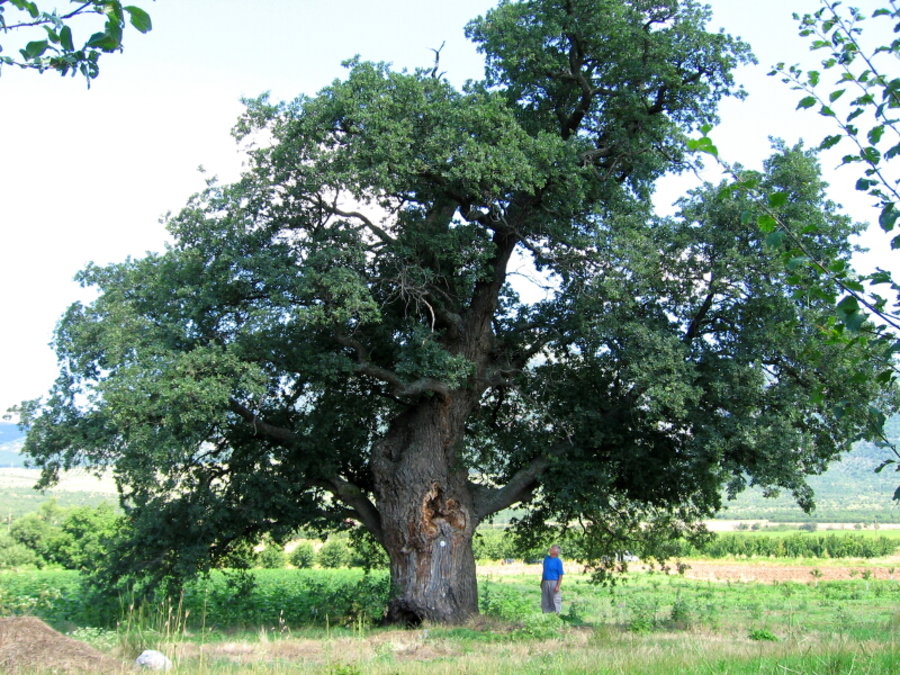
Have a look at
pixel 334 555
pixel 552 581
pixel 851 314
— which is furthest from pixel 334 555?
pixel 851 314

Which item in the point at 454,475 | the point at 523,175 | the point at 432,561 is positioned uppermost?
the point at 523,175

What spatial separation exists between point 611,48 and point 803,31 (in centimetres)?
1281

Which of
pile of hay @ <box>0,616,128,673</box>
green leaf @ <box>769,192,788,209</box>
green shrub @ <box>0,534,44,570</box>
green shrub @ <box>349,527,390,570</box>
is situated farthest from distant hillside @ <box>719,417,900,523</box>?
green leaf @ <box>769,192,788,209</box>

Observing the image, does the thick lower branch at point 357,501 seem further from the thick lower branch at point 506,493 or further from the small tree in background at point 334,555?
the small tree in background at point 334,555

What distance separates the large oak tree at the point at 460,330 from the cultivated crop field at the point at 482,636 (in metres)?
1.75

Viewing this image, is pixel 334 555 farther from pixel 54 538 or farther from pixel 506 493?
pixel 506 493

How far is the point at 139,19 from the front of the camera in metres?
2.75

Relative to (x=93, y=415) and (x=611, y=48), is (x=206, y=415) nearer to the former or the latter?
(x=93, y=415)

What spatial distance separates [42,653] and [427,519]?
8.62m

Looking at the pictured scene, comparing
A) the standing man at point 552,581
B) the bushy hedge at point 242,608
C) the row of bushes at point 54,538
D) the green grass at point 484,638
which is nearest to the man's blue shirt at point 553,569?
the standing man at point 552,581

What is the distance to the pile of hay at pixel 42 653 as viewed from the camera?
7359 millimetres

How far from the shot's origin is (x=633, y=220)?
15047 millimetres

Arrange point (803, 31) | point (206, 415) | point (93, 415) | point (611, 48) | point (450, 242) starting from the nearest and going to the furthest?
point (803, 31)
point (206, 415)
point (93, 415)
point (450, 242)
point (611, 48)

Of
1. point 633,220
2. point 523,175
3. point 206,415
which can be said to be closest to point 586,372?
point 633,220
